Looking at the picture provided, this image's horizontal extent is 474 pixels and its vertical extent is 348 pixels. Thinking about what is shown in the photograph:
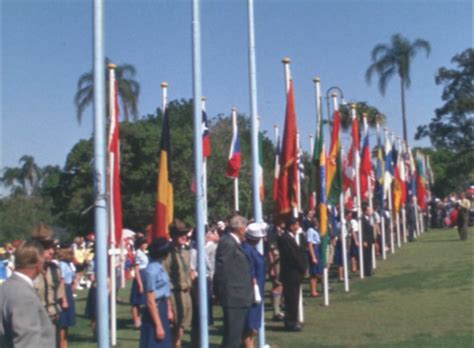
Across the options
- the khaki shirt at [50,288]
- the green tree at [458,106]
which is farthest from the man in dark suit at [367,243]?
the green tree at [458,106]

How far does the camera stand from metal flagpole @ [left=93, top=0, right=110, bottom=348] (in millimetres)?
6023

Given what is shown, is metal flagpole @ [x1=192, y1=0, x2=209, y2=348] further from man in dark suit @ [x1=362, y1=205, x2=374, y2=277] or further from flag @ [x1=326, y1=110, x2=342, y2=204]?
man in dark suit @ [x1=362, y1=205, x2=374, y2=277]

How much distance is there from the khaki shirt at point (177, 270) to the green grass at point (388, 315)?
2892 mm

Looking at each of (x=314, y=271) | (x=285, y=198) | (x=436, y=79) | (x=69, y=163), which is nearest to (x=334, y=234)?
(x=314, y=271)

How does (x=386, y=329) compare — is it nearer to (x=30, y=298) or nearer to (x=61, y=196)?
(x=30, y=298)

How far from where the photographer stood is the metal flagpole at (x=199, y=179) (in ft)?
29.7

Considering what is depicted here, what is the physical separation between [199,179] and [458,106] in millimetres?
55529

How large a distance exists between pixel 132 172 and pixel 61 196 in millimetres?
7898

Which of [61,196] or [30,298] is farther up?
[61,196]

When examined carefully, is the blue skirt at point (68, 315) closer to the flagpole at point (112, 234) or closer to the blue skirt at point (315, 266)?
Answer: the flagpole at point (112, 234)

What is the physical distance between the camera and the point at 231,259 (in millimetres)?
9188

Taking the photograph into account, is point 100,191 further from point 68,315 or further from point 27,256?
point 68,315

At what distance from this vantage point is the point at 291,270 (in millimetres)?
13789

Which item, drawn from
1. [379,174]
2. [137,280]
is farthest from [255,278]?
[379,174]
